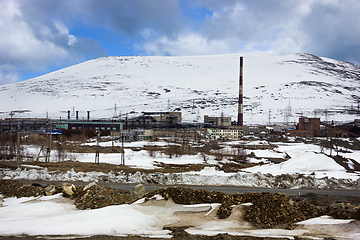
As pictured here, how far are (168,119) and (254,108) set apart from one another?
5834cm

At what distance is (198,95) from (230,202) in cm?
15032

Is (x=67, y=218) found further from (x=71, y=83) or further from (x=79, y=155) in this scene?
(x=71, y=83)

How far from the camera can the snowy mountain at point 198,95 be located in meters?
126

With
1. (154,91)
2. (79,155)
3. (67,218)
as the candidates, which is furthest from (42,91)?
(67,218)

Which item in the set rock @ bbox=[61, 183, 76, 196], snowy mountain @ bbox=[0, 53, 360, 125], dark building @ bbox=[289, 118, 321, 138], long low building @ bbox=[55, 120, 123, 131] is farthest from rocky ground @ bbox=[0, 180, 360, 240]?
snowy mountain @ bbox=[0, 53, 360, 125]

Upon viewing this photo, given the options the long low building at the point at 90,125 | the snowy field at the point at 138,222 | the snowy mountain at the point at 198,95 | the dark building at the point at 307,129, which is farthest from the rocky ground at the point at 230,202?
the snowy mountain at the point at 198,95

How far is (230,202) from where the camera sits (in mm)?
10719

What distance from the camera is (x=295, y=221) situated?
902 centimetres

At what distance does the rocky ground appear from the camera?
905 cm

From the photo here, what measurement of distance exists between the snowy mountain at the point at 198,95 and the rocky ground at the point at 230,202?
99543mm

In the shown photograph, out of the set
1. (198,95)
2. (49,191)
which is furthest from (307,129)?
(198,95)

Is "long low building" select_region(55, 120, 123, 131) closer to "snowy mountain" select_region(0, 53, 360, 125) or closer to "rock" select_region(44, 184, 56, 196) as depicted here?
"snowy mountain" select_region(0, 53, 360, 125)

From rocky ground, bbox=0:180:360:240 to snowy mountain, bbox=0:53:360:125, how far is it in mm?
99543

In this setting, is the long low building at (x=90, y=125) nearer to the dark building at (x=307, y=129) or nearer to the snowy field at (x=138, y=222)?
the dark building at (x=307, y=129)
